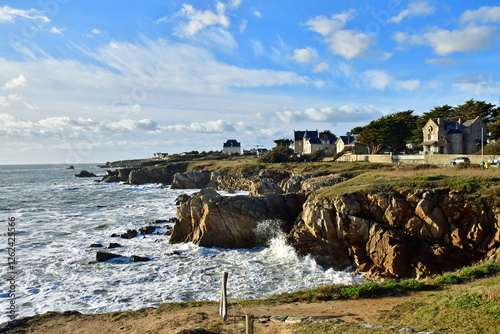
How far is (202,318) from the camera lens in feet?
35.9

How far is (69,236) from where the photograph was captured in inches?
1051

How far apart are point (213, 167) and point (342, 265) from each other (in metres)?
57.1

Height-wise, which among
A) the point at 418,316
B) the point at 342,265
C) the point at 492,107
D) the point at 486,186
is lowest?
the point at 342,265

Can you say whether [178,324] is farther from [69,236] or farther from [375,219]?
[69,236]

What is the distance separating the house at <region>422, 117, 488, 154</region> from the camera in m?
55.1

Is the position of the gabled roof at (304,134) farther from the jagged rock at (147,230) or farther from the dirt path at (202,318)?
the dirt path at (202,318)

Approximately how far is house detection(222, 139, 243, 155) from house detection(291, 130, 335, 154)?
3793 centimetres

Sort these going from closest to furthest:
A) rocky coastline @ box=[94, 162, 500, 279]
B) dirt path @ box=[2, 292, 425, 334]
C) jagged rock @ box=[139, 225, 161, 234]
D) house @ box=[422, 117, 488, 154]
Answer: dirt path @ box=[2, 292, 425, 334] → rocky coastline @ box=[94, 162, 500, 279] → jagged rock @ box=[139, 225, 161, 234] → house @ box=[422, 117, 488, 154]

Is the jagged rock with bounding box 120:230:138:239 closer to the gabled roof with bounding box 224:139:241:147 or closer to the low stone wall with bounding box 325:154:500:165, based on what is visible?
the low stone wall with bounding box 325:154:500:165

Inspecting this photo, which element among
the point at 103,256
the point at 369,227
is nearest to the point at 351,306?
the point at 369,227

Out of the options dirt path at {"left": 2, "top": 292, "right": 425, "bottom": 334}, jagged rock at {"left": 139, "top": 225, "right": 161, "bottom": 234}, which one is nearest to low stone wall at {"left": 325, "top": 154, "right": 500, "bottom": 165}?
jagged rock at {"left": 139, "top": 225, "right": 161, "bottom": 234}

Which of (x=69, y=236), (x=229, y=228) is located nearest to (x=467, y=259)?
(x=229, y=228)

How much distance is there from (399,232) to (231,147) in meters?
127

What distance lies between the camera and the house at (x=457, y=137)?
55094 mm
